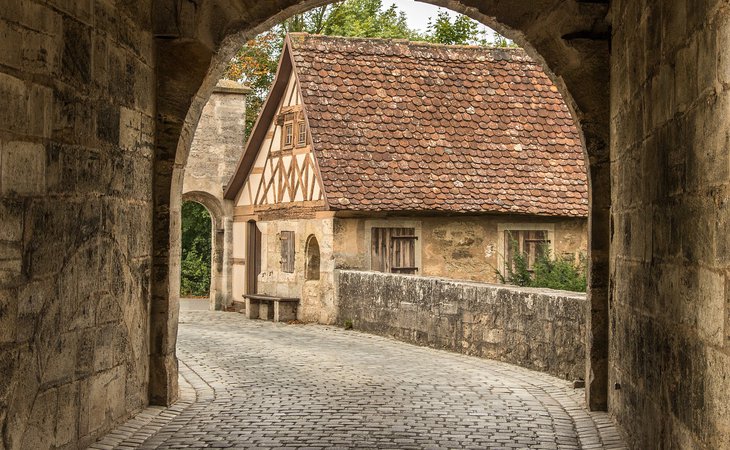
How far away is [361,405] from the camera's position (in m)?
9.18

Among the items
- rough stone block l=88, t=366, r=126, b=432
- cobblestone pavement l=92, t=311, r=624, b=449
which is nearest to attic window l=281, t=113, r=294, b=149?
cobblestone pavement l=92, t=311, r=624, b=449

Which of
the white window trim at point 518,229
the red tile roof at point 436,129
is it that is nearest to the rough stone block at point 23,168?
the red tile roof at point 436,129

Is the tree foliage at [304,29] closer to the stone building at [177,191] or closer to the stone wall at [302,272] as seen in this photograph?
the stone wall at [302,272]

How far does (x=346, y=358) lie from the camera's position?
13.3 metres

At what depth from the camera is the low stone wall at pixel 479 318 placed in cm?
1109

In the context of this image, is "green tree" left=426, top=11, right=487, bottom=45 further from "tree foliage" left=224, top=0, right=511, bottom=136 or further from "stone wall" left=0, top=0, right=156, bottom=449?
"stone wall" left=0, top=0, right=156, bottom=449

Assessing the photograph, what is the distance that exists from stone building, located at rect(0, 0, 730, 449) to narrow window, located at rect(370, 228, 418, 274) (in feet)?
33.9

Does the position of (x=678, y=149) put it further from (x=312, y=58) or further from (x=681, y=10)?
(x=312, y=58)

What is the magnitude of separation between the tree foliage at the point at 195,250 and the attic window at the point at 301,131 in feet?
34.6

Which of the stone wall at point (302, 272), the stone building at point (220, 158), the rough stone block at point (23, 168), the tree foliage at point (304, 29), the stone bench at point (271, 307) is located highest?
the tree foliage at point (304, 29)

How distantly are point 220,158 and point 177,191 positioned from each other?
15.0 metres

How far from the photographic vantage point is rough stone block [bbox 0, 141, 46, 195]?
5.69 meters

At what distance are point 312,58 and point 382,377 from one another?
35.2 ft

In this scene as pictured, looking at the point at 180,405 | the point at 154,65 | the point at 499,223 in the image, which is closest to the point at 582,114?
the point at 154,65
